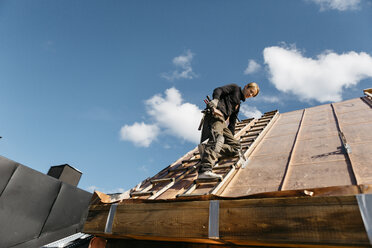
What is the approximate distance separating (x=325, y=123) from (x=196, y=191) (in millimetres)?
3679

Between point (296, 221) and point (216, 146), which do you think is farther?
point (216, 146)

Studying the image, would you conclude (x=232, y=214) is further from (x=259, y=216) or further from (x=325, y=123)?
(x=325, y=123)

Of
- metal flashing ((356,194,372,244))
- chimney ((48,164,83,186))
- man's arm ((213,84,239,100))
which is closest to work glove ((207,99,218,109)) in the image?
man's arm ((213,84,239,100))

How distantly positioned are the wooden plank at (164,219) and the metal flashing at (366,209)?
Answer: 964mm

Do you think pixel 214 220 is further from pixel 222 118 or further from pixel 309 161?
pixel 222 118

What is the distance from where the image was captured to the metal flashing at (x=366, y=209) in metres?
1.17

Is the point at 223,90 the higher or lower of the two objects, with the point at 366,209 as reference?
higher

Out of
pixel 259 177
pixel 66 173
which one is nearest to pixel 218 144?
pixel 259 177

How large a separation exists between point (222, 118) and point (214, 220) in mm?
2273

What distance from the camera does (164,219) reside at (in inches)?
72.8

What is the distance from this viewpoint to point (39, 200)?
4.16m

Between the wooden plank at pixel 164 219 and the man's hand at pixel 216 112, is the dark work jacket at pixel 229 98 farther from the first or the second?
the wooden plank at pixel 164 219

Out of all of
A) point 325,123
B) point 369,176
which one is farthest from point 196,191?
point 325,123

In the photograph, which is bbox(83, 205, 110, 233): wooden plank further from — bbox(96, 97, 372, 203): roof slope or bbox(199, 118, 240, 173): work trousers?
bbox(199, 118, 240, 173): work trousers
